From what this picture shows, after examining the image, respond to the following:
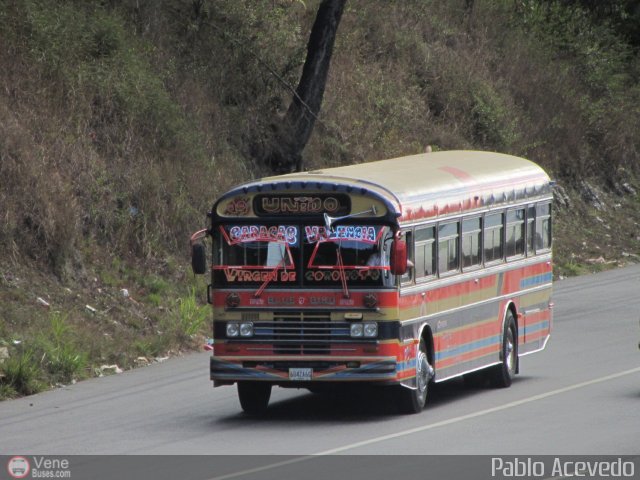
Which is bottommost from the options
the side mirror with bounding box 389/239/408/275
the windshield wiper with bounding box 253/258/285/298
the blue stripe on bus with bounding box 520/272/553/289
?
the blue stripe on bus with bounding box 520/272/553/289

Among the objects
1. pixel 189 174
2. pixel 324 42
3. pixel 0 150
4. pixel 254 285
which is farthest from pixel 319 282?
pixel 324 42

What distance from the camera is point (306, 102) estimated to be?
30.8 meters

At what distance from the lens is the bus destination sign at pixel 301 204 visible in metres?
15.5

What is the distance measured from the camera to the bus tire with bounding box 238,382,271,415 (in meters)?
16.1

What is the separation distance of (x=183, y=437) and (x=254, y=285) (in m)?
1.96

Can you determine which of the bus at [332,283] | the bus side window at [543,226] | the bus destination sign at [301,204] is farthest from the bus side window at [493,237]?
the bus destination sign at [301,204]

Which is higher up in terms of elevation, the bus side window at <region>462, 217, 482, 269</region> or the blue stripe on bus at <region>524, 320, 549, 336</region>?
the bus side window at <region>462, 217, 482, 269</region>

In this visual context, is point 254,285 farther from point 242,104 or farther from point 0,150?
point 242,104

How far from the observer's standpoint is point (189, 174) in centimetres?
2723

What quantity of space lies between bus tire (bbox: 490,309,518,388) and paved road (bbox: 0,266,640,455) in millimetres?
175
